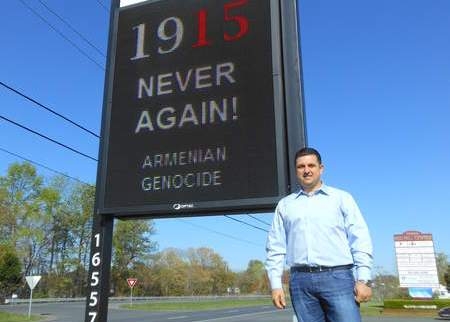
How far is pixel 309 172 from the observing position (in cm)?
304

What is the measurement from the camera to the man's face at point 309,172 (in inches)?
120

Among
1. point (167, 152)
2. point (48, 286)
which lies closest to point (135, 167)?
point (167, 152)

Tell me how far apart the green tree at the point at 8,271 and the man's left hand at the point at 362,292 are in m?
39.9

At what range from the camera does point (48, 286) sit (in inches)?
2195

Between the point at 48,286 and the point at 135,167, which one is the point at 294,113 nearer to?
the point at 135,167

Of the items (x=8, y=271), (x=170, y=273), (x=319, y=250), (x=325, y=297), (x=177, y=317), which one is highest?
(x=170, y=273)

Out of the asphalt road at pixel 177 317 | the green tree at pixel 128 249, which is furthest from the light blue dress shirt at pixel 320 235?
the green tree at pixel 128 249

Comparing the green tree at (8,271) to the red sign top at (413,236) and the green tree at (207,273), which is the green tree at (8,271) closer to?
the red sign top at (413,236)

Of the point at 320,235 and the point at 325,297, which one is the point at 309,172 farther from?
the point at 325,297

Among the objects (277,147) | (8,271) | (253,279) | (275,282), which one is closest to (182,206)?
(277,147)

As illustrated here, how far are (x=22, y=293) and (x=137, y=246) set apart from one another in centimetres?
1835

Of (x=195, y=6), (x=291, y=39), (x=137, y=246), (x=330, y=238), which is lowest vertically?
(x=330, y=238)

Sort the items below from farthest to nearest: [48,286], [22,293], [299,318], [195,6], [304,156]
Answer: [48,286] → [22,293] → [195,6] → [304,156] → [299,318]

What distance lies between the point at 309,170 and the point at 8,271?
41.5m
